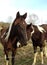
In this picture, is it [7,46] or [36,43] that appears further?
[36,43]

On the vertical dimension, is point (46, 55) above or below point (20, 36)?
below

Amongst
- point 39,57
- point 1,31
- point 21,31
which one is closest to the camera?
point 21,31

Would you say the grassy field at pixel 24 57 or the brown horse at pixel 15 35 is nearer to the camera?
the brown horse at pixel 15 35

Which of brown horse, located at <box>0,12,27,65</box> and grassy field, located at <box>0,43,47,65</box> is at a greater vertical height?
brown horse, located at <box>0,12,27,65</box>

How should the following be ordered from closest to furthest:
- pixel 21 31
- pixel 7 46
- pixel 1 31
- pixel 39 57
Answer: pixel 21 31 → pixel 7 46 → pixel 1 31 → pixel 39 57

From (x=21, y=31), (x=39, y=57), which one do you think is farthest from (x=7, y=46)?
(x=39, y=57)

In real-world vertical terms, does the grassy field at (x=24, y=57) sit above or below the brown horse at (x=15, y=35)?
below

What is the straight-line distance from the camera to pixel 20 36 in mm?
10391

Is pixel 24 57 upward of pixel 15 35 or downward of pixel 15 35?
downward

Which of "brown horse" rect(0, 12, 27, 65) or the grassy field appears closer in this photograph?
"brown horse" rect(0, 12, 27, 65)

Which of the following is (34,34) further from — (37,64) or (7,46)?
(7,46)

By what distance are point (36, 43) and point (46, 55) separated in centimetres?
143

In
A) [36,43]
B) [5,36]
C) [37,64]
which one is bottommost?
[37,64]

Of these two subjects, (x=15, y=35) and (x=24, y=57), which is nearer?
(x=15, y=35)
